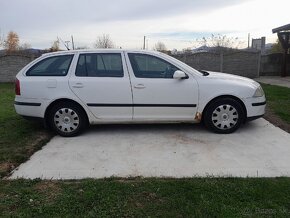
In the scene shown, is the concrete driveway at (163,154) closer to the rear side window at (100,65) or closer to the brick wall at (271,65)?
the rear side window at (100,65)

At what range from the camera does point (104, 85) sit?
5.52 metres

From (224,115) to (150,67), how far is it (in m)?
1.58

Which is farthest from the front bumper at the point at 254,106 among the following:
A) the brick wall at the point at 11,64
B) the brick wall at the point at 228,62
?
the brick wall at the point at 11,64

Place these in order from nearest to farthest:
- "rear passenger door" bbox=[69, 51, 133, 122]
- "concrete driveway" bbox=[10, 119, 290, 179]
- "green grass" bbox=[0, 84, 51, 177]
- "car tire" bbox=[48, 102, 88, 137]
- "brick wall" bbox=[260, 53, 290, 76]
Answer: "concrete driveway" bbox=[10, 119, 290, 179] < "green grass" bbox=[0, 84, 51, 177] < "rear passenger door" bbox=[69, 51, 133, 122] < "car tire" bbox=[48, 102, 88, 137] < "brick wall" bbox=[260, 53, 290, 76]

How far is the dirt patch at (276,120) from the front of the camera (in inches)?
236

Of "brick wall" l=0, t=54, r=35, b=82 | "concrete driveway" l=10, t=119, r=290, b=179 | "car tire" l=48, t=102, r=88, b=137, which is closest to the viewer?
"concrete driveway" l=10, t=119, r=290, b=179

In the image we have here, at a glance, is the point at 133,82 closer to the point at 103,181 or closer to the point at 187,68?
the point at 187,68

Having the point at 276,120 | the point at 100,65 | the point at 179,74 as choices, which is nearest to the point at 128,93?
the point at 100,65

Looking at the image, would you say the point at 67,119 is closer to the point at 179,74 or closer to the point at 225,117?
the point at 179,74

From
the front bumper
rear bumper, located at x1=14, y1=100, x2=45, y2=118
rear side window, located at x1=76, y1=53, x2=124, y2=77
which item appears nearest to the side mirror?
rear side window, located at x1=76, y1=53, x2=124, y2=77

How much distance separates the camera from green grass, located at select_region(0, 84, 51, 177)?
14.8 feet

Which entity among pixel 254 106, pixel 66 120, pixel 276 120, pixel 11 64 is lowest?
pixel 276 120

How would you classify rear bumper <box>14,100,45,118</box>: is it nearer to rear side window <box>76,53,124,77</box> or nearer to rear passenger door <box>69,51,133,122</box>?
rear passenger door <box>69,51,133,122</box>

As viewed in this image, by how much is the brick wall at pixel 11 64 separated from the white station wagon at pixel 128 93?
36.7 feet
